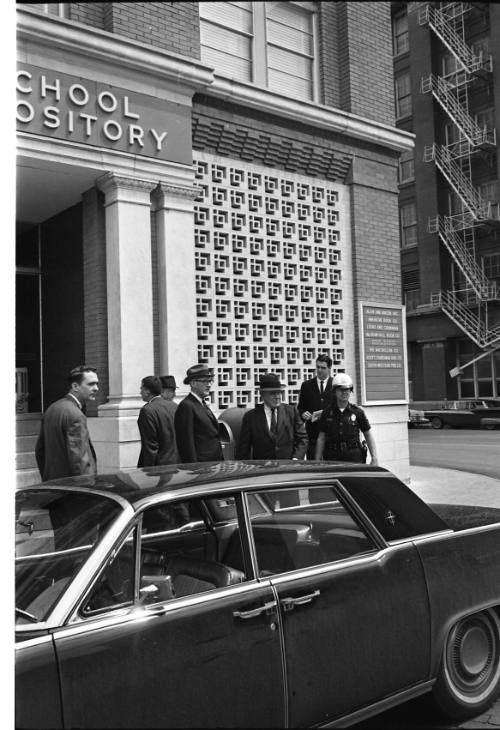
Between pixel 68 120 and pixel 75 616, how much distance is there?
6.74m

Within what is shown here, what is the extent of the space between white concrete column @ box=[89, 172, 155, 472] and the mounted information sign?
12.6ft

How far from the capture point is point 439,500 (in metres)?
9.78

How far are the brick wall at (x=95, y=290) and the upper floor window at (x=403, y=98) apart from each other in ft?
20.2

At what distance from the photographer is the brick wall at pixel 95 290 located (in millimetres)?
8555

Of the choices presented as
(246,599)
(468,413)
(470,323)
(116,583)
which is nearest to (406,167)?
(470,323)

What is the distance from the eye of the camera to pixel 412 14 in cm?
1098

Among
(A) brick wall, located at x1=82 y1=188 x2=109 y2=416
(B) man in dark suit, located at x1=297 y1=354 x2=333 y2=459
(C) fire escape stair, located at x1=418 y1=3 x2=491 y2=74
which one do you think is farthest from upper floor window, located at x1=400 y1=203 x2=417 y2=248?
(A) brick wall, located at x1=82 y1=188 x2=109 y2=416

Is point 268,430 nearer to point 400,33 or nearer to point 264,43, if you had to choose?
point 264,43

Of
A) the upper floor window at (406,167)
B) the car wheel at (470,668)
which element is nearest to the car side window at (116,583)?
the car wheel at (470,668)

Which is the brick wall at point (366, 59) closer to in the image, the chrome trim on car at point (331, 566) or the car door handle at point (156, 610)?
the chrome trim on car at point (331, 566)

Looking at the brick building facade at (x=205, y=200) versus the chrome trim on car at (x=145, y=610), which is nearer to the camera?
the chrome trim on car at (x=145, y=610)

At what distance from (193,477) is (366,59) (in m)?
9.88

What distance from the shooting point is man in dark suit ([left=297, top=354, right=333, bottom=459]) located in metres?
7.54

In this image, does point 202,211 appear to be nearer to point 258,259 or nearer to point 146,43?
point 258,259
